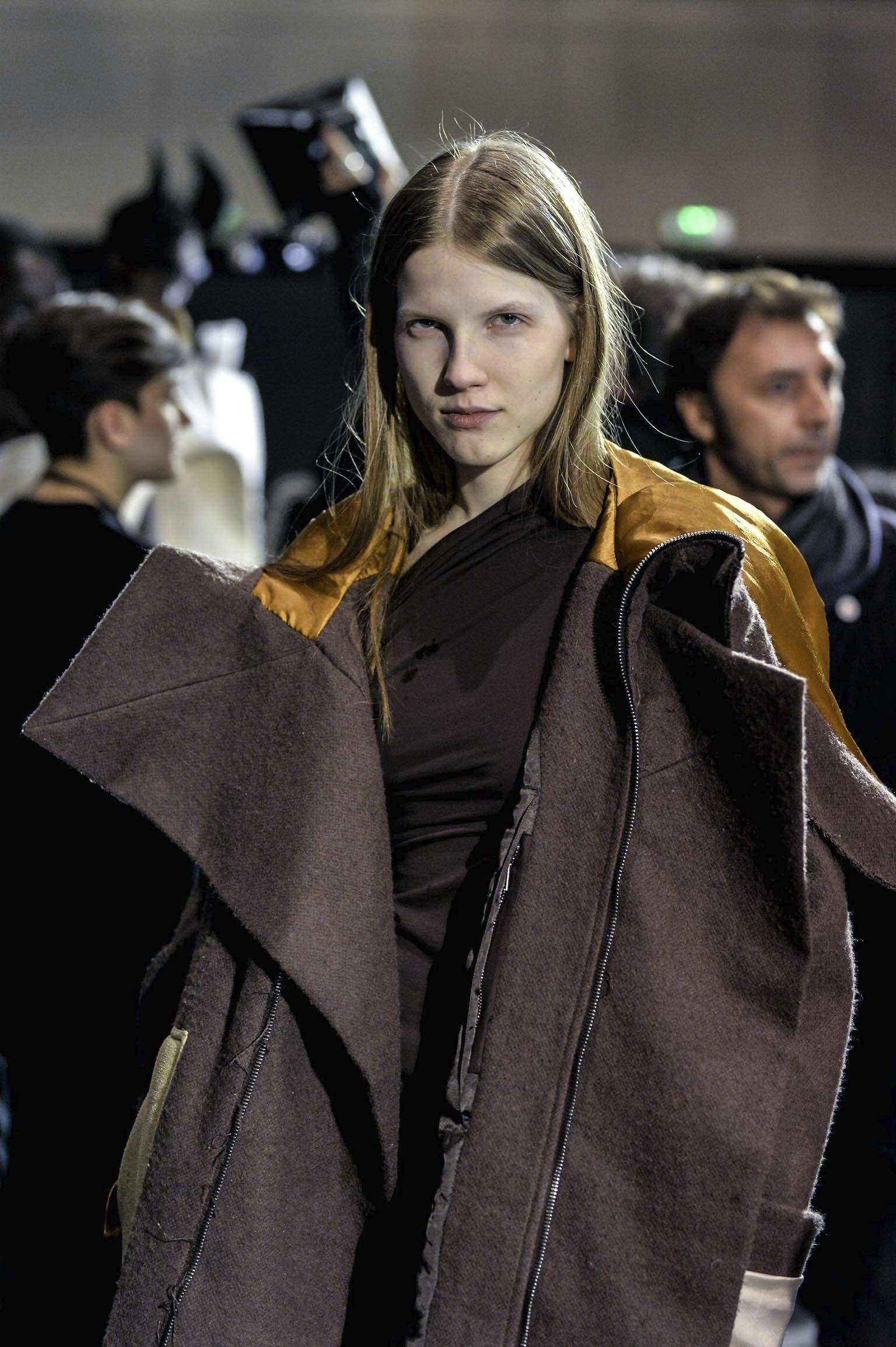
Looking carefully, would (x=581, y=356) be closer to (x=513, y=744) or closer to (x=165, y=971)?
(x=513, y=744)

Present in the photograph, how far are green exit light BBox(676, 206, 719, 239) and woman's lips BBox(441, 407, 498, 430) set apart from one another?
4.71m

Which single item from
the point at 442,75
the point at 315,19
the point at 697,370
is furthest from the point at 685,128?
the point at 697,370

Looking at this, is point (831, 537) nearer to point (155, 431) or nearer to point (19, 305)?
point (155, 431)

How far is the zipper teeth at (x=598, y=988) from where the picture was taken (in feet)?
3.51

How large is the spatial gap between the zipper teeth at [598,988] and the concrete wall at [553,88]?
4.88m

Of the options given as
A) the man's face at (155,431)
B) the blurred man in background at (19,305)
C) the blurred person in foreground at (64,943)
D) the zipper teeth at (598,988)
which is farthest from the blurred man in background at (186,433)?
the zipper teeth at (598,988)

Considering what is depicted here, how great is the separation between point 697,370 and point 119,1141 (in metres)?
1.23

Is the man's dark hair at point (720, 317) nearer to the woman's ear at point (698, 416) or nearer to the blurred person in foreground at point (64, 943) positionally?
the woman's ear at point (698, 416)

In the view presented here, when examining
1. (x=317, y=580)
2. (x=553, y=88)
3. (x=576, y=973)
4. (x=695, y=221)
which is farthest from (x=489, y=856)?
(x=553, y=88)

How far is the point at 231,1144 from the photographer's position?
1.19m

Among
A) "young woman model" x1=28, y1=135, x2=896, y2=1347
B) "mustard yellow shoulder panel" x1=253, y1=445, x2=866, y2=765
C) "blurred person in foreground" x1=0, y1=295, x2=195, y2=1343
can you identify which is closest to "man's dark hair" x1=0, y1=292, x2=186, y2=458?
"blurred person in foreground" x1=0, y1=295, x2=195, y2=1343

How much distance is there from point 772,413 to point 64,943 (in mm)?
1108

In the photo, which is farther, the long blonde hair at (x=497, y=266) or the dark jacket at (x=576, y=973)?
the long blonde hair at (x=497, y=266)

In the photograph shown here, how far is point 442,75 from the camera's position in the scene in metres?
5.66
